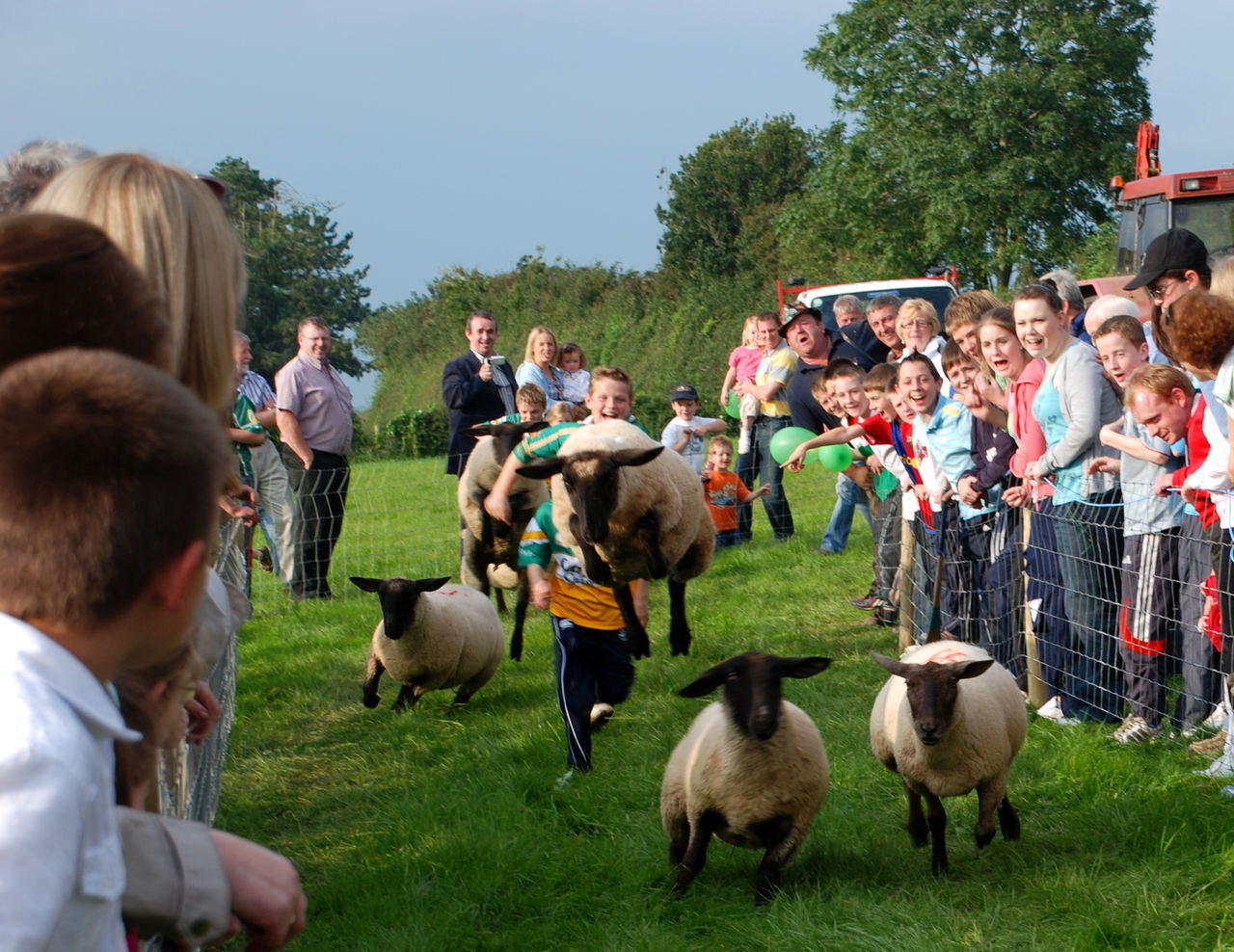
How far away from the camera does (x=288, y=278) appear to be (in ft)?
164

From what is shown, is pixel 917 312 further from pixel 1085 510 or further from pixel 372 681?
pixel 372 681

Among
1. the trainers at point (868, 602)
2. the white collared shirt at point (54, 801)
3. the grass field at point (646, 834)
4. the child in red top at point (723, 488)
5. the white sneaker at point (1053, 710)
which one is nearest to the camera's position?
the white collared shirt at point (54, 801)

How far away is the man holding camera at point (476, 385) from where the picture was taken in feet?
33.2

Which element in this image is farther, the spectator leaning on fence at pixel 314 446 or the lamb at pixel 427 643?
the spectator leaning on fence at pixel 314 446

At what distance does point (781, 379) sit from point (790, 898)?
7.06 meters

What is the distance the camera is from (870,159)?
4291 cm

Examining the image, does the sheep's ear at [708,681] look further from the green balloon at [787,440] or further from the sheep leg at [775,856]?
the green balloon at [787,440]

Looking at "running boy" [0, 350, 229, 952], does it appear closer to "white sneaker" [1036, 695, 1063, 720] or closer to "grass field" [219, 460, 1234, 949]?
"grass field" [219, 460, 1234, 949]

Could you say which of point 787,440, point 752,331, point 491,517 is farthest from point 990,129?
point 491,517

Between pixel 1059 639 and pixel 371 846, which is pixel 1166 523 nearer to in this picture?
pixel 1059 639

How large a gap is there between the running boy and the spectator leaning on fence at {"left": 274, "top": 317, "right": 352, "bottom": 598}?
8.87 meters

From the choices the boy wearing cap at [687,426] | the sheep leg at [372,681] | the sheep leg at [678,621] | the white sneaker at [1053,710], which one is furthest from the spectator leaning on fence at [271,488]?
the white sneaker at [1053,710]

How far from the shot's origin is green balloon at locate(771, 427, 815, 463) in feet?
31.2

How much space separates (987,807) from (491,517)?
166 inches
